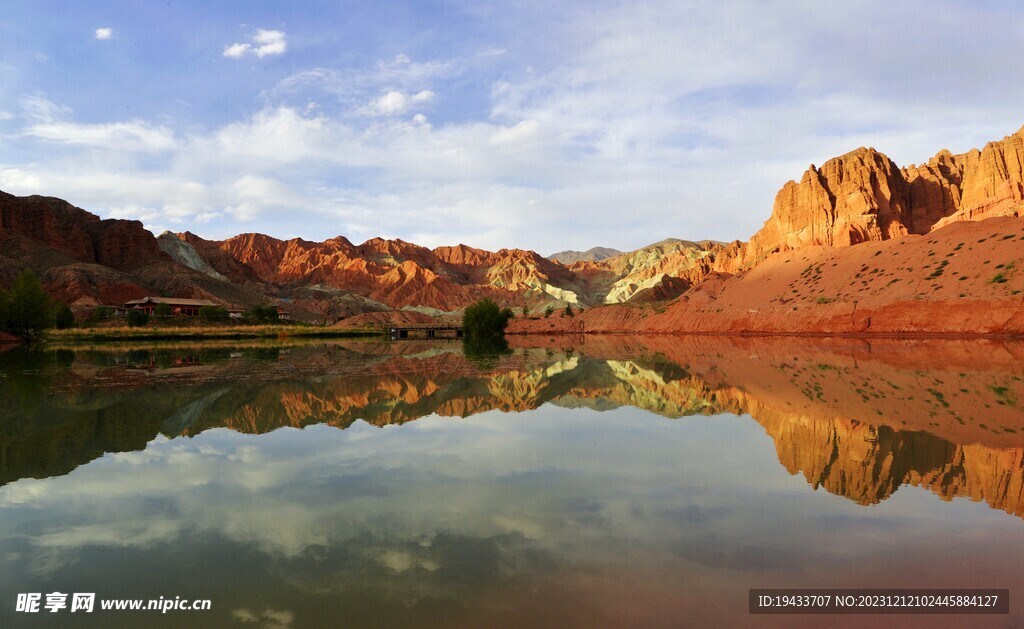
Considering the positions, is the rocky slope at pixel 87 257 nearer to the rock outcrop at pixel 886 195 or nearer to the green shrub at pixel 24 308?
the green shrub at pixel 24 308

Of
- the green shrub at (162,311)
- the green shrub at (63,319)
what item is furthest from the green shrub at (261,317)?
the green shrub at (63,319)

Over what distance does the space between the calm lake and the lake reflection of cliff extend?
14 centimetres

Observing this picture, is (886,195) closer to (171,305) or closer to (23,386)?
(23,386)

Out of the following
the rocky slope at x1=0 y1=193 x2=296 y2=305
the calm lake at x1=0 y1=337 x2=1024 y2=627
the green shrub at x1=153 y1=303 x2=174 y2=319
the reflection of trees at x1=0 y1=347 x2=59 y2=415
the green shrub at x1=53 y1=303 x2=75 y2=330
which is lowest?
the reflection of trees at x1=0 y1=347 x2=59 y2=415

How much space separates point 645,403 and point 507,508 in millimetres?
13010

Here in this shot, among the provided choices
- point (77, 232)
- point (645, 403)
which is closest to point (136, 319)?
point (77, 232)

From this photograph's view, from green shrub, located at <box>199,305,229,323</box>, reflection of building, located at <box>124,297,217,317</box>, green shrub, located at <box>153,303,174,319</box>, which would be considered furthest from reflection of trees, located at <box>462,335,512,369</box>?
reflection of building, located at <box>124,297,217,317</box>

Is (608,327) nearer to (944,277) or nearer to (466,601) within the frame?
(944,277)

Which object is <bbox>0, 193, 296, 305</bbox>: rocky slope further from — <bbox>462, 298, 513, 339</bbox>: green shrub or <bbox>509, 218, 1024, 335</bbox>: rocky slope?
<bbox>509, 218, 1024, 335</bbox>: rocky slope
